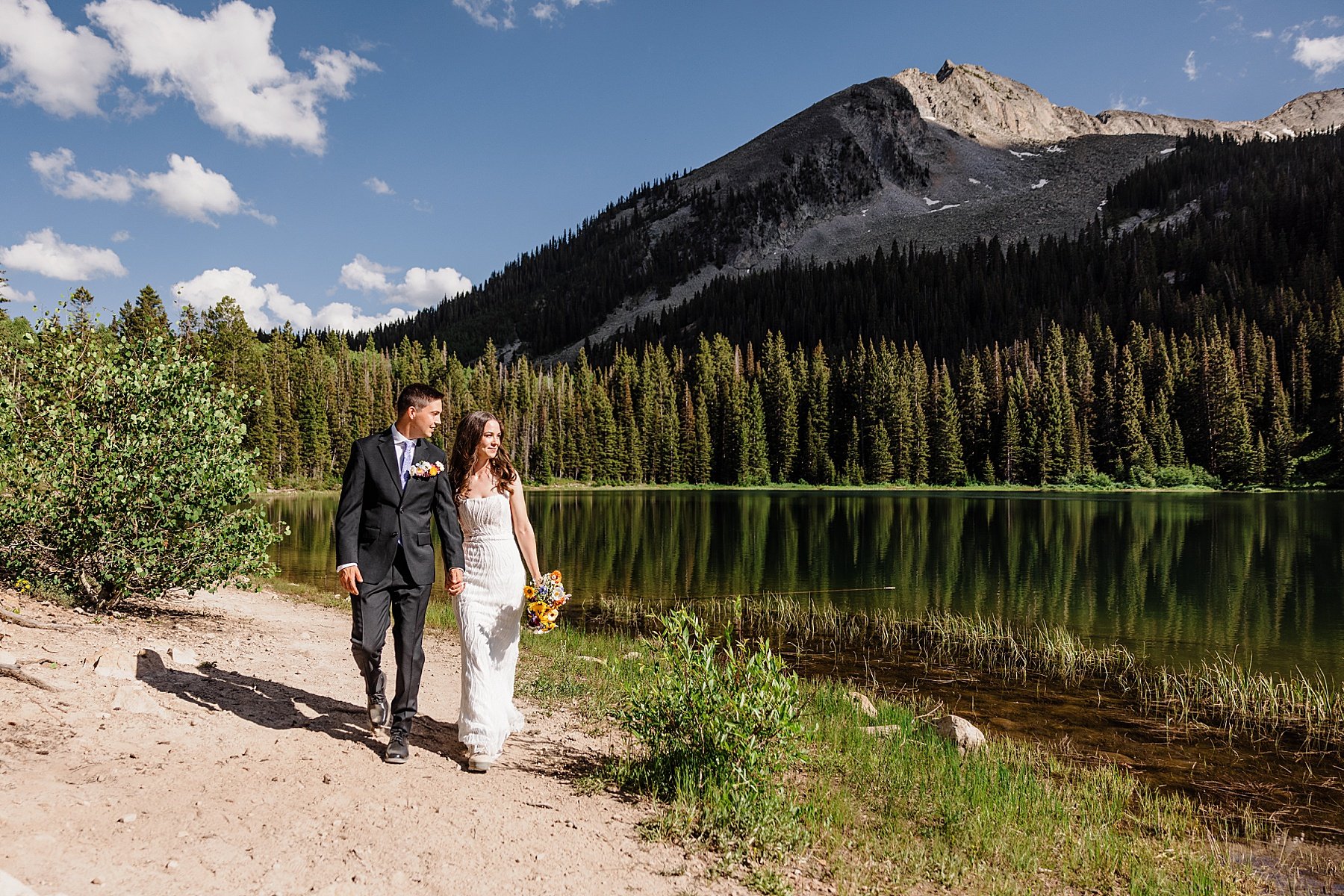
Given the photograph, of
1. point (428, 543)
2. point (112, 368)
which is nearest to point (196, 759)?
point (428, 543)

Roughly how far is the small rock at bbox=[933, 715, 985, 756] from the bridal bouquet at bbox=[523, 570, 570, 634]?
5.70 m

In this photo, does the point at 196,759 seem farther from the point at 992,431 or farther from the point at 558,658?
the point at 992,431

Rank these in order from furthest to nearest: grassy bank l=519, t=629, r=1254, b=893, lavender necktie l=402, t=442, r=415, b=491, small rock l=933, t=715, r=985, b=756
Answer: small rock l=933, t=715, r=985, b=756
lavender necktie l=402, t=442, r=415, b=491
grassy bank l=519, t=629, r=1254, b=893

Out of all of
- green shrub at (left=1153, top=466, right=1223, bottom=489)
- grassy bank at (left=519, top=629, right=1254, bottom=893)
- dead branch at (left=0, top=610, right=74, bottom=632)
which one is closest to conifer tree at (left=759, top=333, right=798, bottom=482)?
green shrub at (left=1153, top=466, right=1223, bottom=489)

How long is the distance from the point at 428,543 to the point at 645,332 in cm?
19367

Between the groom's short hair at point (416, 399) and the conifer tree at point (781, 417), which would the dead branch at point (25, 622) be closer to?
the groom's short hair at point (416, 399)

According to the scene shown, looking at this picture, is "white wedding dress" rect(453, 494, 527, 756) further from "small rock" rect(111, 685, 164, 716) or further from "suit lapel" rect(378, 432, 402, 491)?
"small rock" rect(111, 685, 164, 716)

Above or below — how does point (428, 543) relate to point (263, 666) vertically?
above

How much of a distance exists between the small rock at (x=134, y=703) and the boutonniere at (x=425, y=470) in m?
3.43

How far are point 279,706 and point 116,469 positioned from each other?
528cm

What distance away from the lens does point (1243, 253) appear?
147 meters

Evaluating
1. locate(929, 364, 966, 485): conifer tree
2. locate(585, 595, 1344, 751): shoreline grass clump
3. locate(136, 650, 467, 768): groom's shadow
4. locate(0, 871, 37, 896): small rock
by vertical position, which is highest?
locate(929, 364, 966, 485): conifer tree

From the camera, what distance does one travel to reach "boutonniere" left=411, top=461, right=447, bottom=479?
6.63 metres

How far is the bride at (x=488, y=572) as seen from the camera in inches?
265
